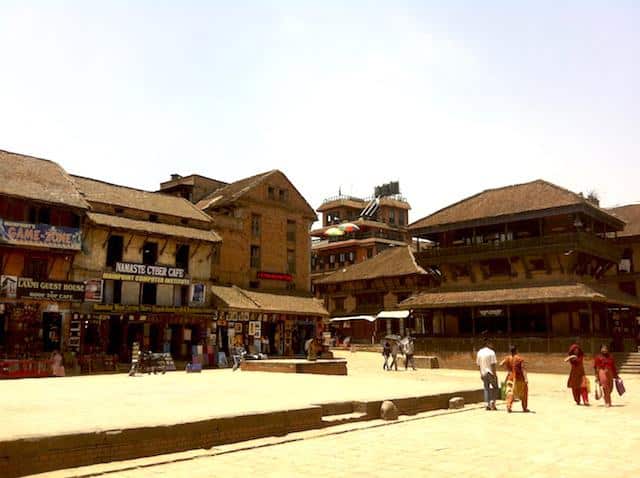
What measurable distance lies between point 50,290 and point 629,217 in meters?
40.7

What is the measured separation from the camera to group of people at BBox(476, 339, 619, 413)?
47.5ft

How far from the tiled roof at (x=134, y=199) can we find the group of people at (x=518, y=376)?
23.4 m

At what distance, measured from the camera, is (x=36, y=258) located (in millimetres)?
28594

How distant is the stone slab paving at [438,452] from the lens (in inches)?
313

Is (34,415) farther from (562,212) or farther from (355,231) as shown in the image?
(355,231)

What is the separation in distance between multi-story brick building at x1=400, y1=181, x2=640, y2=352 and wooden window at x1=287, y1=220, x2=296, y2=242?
867 centimetres

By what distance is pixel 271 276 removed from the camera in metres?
42.6

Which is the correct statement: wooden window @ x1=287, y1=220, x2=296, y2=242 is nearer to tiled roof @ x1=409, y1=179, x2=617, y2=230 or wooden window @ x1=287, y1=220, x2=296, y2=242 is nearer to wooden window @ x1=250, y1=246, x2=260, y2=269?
wooden window @ x1=250, y1=246, x2=260, y2=269

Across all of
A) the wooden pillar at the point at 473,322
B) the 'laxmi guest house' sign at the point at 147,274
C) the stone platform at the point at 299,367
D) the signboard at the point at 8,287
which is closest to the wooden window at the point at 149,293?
the 'laxmi guest house' sign at the point at 147,274

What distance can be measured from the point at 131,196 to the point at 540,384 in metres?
23.8

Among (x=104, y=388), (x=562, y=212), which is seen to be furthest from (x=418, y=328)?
(x=104, y=388)

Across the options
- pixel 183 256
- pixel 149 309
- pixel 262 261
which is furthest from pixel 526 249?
pixel 149 309

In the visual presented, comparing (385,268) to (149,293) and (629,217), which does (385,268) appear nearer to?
(629,217)

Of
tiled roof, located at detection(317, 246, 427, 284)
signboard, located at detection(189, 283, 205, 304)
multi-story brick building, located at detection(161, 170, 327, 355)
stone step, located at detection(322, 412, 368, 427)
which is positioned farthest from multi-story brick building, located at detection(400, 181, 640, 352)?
stone step, located at detection(322, 412, 368, 427)
